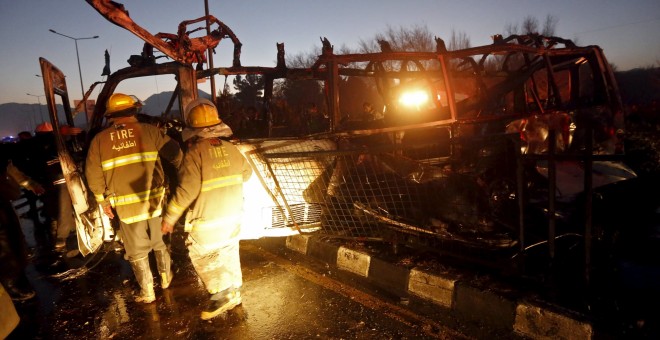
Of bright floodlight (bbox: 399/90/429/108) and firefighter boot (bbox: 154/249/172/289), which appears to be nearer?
firefighter boot (bbox: 154/249/172/289)

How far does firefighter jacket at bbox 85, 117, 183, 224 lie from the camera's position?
315 centimetres

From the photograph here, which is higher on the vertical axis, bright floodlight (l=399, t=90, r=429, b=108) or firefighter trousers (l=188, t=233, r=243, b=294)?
bright floodlight (l=399, t=90, r=429, b=108)

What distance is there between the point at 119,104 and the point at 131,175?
69cm

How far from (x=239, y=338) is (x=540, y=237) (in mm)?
2958

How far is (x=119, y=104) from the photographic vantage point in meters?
3.27

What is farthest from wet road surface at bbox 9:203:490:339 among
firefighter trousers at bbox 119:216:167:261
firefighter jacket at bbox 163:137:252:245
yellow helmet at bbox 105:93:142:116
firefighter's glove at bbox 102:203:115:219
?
yellow helmet at bbox 105:93:142:116

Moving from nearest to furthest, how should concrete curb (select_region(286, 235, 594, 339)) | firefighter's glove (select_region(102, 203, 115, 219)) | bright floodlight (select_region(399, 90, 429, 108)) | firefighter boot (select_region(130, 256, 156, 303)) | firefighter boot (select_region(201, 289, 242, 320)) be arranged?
concrete curb (select_region(286, 235, 594, 339)) < firefighter boot (select_region(201, 289, 242, 320)) < firefighter's glove (select_region(102, 203, 115, 219)) < firefighter boot (select_region(130, 256, 156, 303)) < bright floodlight (select_region(399, 90, 429, 108))

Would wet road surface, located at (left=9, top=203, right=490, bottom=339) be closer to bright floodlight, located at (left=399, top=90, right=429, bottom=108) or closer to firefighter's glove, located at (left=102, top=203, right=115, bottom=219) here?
firefighter's glove, located at (left=102, top=203, right=115, bottom=219)

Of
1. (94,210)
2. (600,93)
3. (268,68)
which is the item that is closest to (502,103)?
(600,93)

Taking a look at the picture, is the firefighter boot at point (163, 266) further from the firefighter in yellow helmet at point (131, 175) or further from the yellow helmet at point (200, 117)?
the yellow helmet at point (200, 117)

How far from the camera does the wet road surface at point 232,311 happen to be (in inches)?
110

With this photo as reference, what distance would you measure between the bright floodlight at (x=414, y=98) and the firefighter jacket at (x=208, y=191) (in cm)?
422

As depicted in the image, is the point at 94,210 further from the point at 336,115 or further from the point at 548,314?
the point at 548,314

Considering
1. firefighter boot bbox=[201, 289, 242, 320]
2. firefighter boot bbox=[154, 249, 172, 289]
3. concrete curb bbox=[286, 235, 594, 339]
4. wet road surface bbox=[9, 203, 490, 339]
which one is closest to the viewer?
concrete curb bbox=[286, 235, 594, 339]
